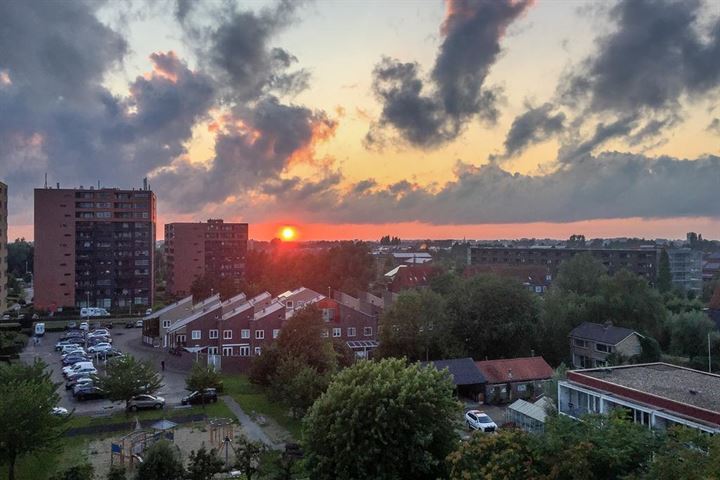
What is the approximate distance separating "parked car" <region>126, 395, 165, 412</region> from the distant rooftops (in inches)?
1139

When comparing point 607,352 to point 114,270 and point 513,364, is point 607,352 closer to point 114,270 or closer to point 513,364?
point 513,364

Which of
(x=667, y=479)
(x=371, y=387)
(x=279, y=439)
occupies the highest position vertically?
(x=371, y=387)

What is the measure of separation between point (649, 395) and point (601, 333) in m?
22.5

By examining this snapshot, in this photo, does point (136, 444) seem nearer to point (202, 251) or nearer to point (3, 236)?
point (3, 236)

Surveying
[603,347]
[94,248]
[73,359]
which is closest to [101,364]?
[73,359]

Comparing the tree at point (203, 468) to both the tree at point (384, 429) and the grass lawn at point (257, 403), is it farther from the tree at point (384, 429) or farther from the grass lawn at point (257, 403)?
the grass lawn at point (257, 403)

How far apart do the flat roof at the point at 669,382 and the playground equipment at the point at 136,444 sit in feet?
53.0

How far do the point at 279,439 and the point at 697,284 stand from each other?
10357 centimetres

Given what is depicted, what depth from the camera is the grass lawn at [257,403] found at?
961 inches

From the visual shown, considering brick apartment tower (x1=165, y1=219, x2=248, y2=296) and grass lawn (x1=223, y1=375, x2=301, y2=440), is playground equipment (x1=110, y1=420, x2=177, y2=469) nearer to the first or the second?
grass lawn (x1=223, y1=375, x2=301, y2=440)

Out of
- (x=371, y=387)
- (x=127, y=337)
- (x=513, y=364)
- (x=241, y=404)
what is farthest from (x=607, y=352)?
(x=127, y=337)

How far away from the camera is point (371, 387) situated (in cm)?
1390

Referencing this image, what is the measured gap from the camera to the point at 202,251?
267ft

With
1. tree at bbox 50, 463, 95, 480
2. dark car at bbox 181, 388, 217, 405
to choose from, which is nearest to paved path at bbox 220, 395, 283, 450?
dark car at bbox 181, 388, 217, 405
